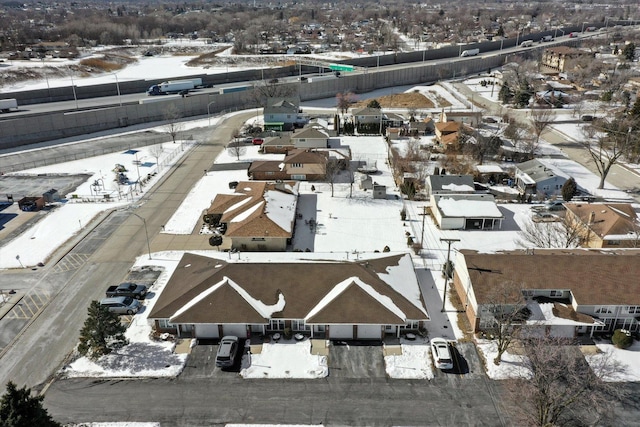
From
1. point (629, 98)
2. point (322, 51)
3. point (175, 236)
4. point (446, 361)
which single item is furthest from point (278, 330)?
point (322, 51)

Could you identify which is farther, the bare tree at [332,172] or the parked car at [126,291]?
the bare tree at [332,172]

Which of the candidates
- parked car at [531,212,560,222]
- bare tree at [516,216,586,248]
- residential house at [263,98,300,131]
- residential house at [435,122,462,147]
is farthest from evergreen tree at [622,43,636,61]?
bare tree at [516,216,586,248]

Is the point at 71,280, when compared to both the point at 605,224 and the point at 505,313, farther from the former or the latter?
the point at 605,224

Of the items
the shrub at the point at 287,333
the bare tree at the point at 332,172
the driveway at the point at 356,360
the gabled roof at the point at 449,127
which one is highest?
the gabled roof at the point at 449,127

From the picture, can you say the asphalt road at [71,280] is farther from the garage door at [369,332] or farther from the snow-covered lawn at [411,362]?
the snow-covered lawn at [411,362]

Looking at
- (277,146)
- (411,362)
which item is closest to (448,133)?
(277,146)

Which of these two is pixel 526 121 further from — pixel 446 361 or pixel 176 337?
pixel 176 337

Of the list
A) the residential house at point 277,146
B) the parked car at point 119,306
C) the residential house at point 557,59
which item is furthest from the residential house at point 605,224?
the residential house at point 557,59
